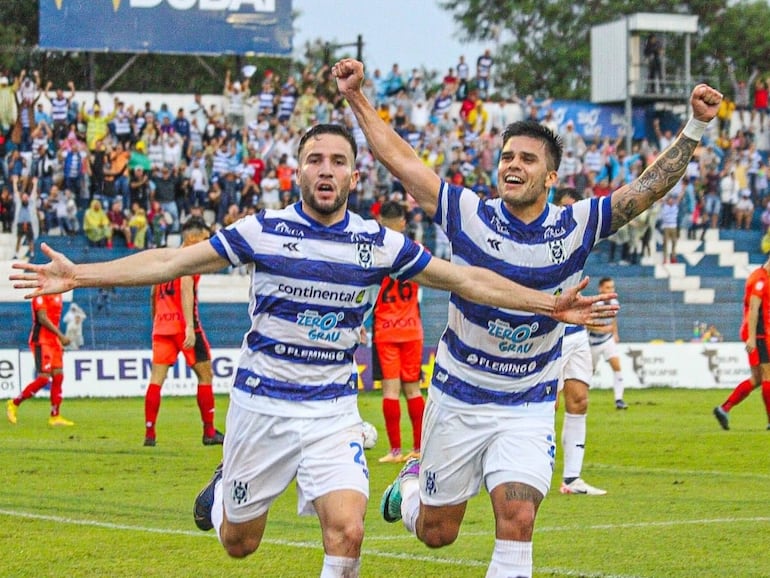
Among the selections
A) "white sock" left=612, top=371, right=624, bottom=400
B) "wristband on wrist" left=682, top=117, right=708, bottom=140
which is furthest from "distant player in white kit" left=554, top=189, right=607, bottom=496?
"white sock" left=612, top=371, right=624, bottom=400

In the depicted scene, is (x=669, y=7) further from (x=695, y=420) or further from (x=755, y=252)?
(x=695, y=420)

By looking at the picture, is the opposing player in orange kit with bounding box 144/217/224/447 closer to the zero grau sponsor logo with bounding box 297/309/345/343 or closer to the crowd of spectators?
the zero grau sponsor logo with bounding box 297/309/345/343

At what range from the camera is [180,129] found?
3155 cm

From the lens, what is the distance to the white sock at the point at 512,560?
687 centimetres

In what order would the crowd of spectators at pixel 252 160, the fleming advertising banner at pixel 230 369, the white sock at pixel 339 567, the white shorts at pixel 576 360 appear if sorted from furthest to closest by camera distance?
1. the crowd of spectators at pixel 252 160
2. the fleming advertising banner at pixel 230 369
3. the white shorts at pixel 576 360
4. the white sock at pixel 339 567

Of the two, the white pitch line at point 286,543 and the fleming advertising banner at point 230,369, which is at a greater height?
the white pitch line at point 286,543

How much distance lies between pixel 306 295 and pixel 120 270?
0.89 meters

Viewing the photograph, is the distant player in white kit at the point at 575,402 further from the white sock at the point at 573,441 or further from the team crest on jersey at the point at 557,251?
the team crest on jersey at the point at 557,251

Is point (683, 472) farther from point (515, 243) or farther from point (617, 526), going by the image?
point (515, 243)

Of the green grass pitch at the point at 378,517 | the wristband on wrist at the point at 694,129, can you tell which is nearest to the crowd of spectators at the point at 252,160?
the green grass pitch at the point at 378,517

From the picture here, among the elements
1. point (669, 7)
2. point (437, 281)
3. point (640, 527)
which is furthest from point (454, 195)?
point (669, 7)

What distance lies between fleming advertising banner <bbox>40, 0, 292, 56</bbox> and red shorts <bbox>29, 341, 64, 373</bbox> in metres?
19.0

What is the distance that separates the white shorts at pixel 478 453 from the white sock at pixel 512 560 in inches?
14.1

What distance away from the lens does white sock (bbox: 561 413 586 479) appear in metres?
11.8
